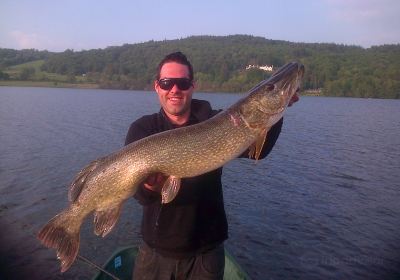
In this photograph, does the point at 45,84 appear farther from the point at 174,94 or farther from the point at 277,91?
the point at 277,91

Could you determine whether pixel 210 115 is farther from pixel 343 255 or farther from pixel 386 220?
pixel 386 220

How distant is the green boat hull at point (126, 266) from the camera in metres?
4.80

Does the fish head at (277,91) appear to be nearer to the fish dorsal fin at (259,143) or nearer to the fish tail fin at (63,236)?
the fish dorsal fin at (259,143)

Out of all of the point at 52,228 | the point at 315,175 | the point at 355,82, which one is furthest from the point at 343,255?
the point at 355,82

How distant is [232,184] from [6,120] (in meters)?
20.0

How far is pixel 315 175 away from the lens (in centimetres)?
1530

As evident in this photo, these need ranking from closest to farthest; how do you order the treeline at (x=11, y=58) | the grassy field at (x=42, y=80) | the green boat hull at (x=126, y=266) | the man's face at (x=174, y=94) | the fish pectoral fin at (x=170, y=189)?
1. the fish pectoral fin at (x=170, y=189)
2. the man's face at (x=174, y=94)
3. the green boat hull at (x=126, y=266)
4. the grassy field at (x=42, y=80)
5. the treeline at (x=11, y=58)

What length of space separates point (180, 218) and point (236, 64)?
73377 millimetres

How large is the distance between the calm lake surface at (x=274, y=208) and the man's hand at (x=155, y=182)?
524 cm

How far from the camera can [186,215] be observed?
3074 mm

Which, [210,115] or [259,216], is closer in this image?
[210,115]

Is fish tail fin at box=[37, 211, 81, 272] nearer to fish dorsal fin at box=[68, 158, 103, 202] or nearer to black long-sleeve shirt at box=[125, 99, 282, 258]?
fish dorsal fin at box=[68, 158, 103, 202]

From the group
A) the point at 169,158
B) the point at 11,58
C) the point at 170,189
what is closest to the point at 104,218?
the point at 170,189

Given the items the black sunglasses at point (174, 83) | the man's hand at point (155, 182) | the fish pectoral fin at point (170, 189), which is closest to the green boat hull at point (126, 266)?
the man's hand at point (155, 182)
